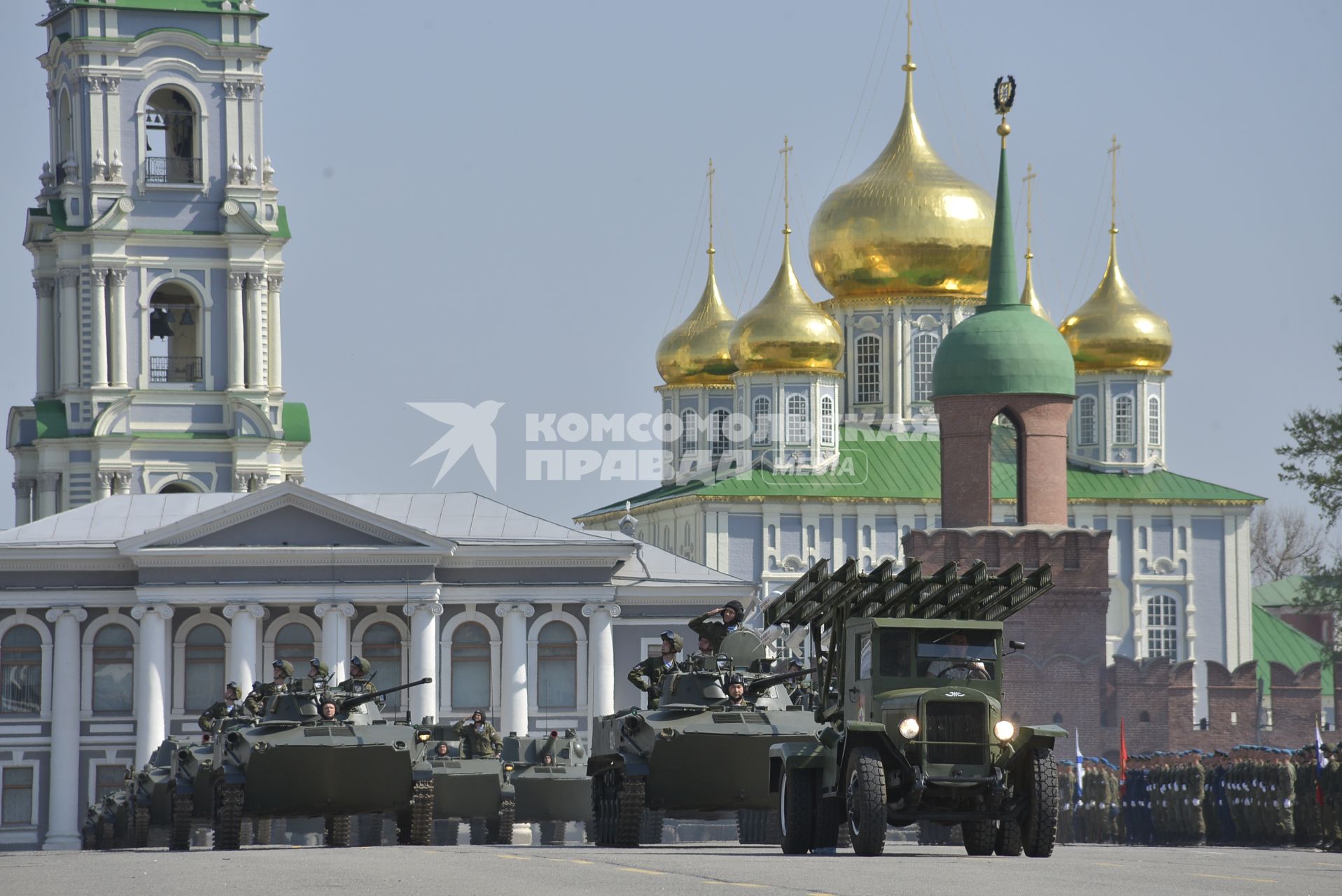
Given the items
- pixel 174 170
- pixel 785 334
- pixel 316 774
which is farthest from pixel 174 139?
pixel 316 774

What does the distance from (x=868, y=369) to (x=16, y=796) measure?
1428 inches

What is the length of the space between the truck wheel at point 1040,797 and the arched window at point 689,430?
62829 mm

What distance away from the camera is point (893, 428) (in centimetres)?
8225

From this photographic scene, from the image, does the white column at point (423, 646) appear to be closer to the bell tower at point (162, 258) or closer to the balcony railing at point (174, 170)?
the bell tower at point (162, 258)

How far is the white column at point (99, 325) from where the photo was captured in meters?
61.9

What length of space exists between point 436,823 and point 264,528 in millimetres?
16743

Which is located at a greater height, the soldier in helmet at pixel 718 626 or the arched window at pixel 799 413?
the arched window at pixel 799 413

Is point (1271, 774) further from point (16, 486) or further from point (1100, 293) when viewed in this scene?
point (1100, 293)

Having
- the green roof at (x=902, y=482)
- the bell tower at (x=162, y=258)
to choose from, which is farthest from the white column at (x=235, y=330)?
the green roof at (x=902, y=482)

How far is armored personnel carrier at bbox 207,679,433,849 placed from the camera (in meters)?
26.7

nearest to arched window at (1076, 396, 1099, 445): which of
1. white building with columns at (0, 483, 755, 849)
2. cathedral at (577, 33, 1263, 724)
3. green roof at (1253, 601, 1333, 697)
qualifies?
cathedral at (577, 33, 1263, 724)

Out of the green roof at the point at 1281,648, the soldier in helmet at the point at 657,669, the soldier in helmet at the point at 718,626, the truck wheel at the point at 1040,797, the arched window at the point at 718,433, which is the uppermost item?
the arched window at the point at 718,433

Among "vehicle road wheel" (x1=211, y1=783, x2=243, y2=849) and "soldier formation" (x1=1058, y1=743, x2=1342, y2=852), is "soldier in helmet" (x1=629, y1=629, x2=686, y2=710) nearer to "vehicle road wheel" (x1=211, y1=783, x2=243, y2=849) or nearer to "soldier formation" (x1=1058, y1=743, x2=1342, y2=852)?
"vehicle road wheel" (x1=211, y1=783, x2=243, y2=849)

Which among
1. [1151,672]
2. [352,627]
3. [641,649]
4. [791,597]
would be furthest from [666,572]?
[791,597]
